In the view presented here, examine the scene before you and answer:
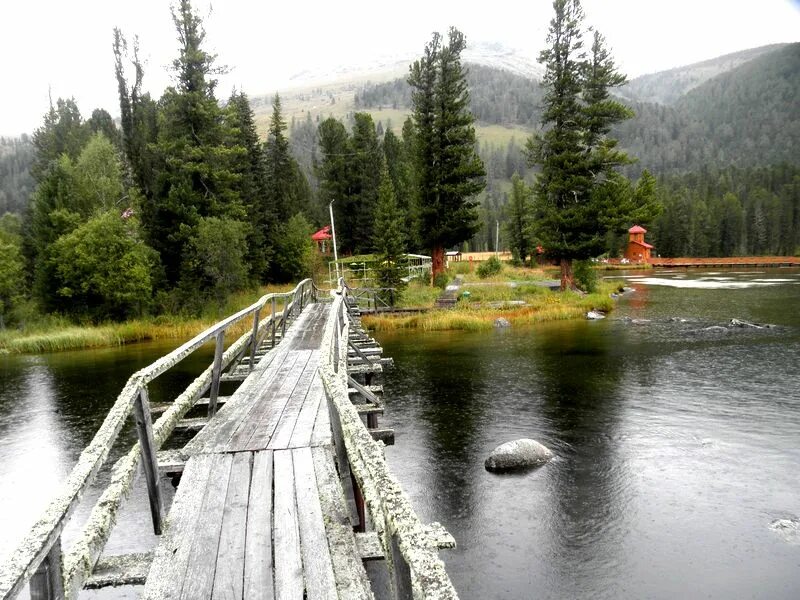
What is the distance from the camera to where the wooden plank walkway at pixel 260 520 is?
11.7ft

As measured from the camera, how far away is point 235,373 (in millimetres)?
11023

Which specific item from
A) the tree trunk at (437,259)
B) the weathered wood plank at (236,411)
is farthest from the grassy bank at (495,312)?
the weathered wood plank at (236,411)

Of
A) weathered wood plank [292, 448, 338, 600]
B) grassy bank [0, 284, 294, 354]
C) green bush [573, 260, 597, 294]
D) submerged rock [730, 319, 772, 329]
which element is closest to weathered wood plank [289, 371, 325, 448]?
weathered wood plank [292, 448, 338, 600]

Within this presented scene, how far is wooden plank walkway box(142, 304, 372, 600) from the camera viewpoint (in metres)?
3.58

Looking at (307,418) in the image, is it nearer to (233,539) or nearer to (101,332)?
(233,539)

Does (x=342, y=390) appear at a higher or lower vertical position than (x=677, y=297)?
higher

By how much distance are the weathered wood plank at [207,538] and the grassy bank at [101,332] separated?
2521 cm

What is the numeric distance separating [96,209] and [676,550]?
4094 cm

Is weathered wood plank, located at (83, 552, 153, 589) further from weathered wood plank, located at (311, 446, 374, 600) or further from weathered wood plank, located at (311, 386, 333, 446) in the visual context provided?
weathered wood plank, located at (311, 386, 333, 446)

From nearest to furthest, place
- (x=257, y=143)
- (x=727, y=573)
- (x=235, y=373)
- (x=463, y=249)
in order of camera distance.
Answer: (x=727, y=573) < (x=235, y=373) < (x=257, y=143) < (x=463, y=249)

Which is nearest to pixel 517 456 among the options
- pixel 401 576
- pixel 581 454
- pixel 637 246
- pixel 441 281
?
pixel 581 454

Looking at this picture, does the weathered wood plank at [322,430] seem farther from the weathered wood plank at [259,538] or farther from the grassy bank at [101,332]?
the grassy bank at [101,332]

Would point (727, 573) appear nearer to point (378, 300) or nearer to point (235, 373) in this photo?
point (235, 373)

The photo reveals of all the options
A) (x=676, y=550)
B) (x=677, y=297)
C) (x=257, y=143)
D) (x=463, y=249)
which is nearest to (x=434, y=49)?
(x=257, y=143)
